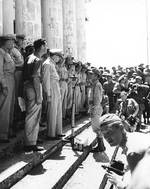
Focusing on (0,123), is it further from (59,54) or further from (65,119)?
(65,119)

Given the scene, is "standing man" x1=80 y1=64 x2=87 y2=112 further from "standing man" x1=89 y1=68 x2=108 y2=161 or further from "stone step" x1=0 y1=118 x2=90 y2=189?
"stone step" x1=0 y1=118 x2=90 y2=189

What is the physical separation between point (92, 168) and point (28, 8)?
6.70 metres

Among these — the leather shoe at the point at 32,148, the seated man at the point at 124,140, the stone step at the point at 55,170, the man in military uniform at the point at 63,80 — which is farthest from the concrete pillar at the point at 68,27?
the seated man at the point at 124,140

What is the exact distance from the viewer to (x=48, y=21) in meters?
14.1

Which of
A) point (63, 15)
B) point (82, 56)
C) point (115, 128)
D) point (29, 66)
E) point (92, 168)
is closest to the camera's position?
point (115, 128)

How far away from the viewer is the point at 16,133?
7.25 meters

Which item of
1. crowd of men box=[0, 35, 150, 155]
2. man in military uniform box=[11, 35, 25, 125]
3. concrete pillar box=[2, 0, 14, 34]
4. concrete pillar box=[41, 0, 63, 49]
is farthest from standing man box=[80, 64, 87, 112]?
man in military uniform box=[11, 35, 25, 125]

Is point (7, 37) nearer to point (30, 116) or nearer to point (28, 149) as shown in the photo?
point (30, 116)

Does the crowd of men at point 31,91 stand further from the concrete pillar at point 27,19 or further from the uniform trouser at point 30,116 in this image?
the concrete pillar at point 27,19

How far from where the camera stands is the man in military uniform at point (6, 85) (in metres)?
6.41

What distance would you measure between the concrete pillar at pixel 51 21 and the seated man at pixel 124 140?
11.1 m

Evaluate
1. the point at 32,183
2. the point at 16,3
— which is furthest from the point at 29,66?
the point at 16,3

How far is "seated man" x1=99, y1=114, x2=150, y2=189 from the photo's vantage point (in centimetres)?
250

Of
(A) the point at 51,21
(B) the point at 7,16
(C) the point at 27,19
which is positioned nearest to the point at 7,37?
(B) the point at 7,16
